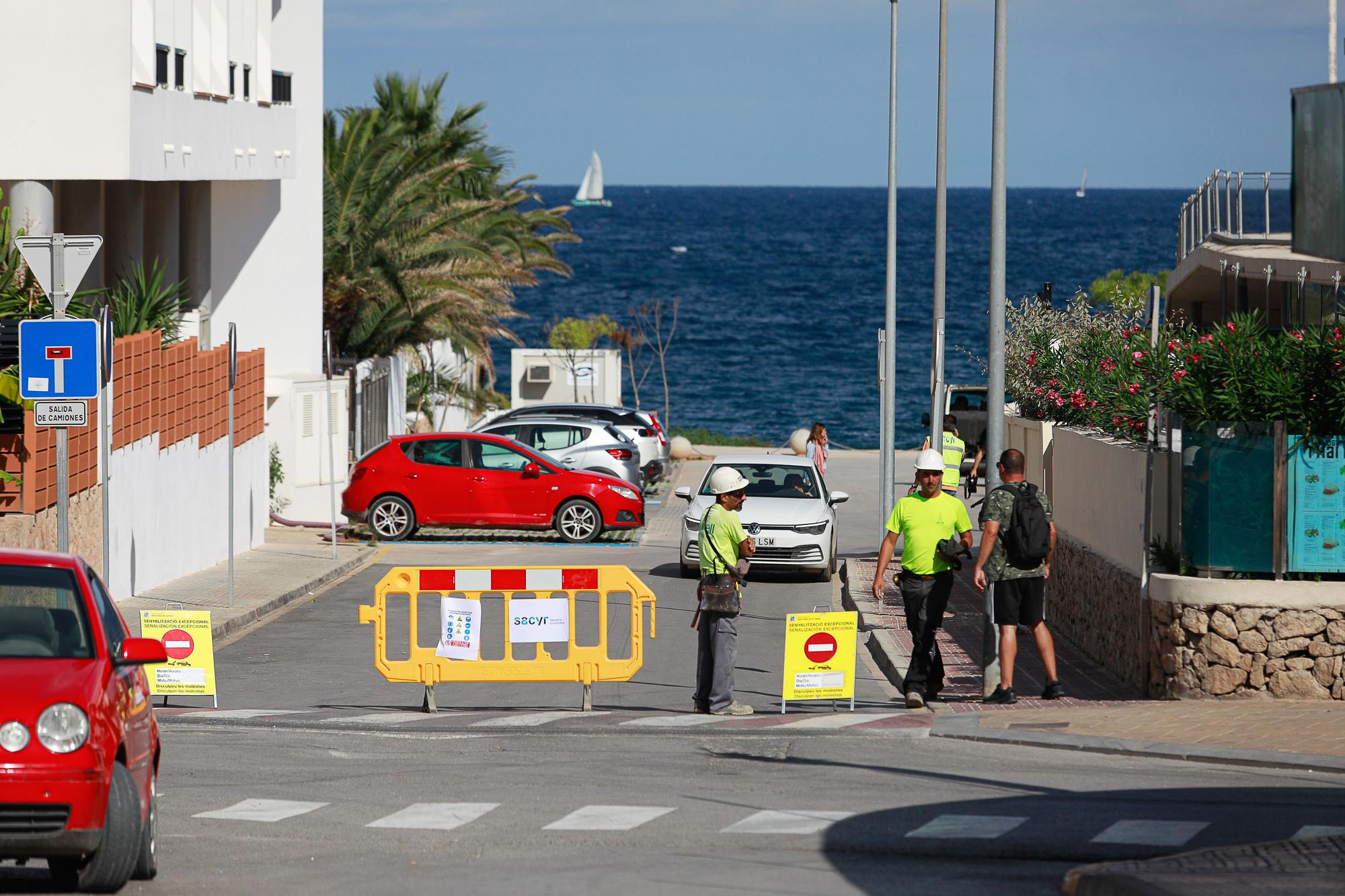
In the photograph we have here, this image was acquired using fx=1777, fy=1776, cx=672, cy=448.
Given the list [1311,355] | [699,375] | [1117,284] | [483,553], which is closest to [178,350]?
[483,553]

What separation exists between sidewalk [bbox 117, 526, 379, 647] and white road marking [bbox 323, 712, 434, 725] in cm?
383

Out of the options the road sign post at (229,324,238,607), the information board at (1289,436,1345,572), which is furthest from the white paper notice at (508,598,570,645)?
the road sign post at (229,324,238,607)

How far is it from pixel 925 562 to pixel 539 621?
289 centimetres

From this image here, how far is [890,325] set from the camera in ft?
81.7

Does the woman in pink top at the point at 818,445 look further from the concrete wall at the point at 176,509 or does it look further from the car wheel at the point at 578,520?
the concrete wall at the point at 176,509

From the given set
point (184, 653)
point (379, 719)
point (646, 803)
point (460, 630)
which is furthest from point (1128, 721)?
point (184, 653)

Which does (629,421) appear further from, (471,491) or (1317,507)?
(1317,507)

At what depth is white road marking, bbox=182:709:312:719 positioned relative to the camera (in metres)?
12.6

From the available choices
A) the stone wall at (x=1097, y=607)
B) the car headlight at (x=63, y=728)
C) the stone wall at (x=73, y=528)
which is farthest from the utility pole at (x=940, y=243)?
the car headlight at (x=63, y=728)

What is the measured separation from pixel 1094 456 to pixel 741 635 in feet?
13.1

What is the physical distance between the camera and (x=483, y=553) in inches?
979

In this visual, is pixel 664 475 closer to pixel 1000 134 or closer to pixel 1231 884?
pixel 1000 134

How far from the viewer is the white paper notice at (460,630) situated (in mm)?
13133

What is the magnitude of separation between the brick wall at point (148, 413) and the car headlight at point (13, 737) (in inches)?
338
